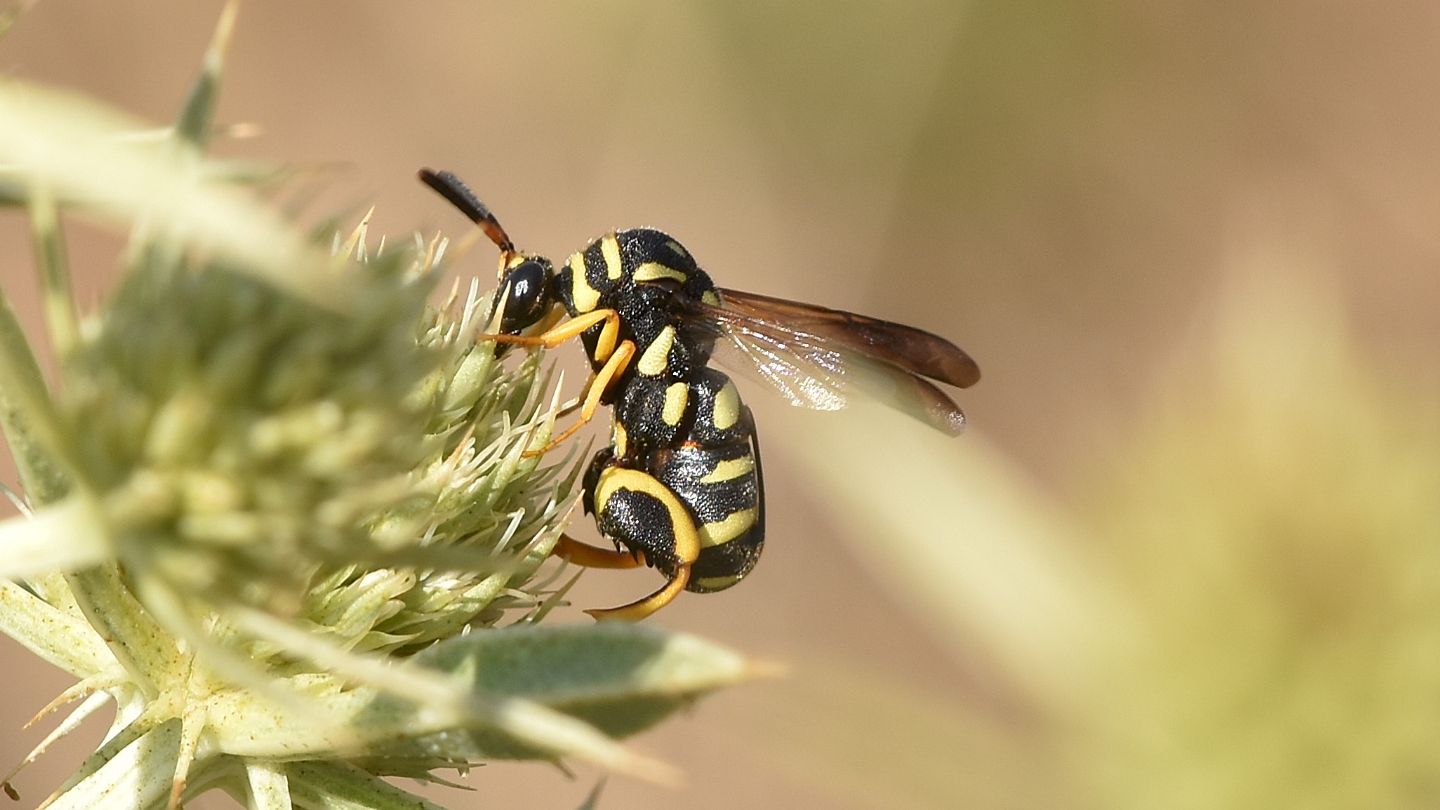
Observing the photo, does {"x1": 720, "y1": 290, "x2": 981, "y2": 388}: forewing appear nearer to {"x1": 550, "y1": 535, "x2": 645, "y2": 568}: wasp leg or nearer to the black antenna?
the black antenna

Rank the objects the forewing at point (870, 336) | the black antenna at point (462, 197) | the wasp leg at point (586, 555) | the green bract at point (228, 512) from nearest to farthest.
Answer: the green bract at point (228, 512) → the wasp leg at point (586, 555) → the black antenna at point (462, 197) → the forewing at point (870, 336)

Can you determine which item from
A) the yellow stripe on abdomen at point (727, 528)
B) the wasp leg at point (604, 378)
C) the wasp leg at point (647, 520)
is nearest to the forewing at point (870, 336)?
the wasp leg at point (604, 378)

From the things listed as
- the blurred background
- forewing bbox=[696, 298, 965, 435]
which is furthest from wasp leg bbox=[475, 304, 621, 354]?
the blurred background

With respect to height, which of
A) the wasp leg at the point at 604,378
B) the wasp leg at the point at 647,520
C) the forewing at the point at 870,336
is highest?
the forewing at the point at 870,336

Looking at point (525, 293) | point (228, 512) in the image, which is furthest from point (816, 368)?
point (228, 512)

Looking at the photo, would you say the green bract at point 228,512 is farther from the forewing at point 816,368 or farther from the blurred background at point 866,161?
the blurred background at point 866,161

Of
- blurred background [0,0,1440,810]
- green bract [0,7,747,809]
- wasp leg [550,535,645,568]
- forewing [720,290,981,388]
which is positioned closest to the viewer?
green bract [0,7,747,809]

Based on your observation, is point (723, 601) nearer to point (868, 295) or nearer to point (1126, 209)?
point (868, 295)

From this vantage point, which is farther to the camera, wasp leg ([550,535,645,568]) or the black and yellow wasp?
the black and yellow wasp
